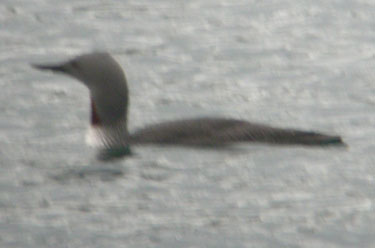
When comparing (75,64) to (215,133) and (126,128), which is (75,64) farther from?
(215,133)

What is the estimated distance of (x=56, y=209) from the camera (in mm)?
10734

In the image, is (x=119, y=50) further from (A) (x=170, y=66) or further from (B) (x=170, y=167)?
(B) (x=170, y=167)

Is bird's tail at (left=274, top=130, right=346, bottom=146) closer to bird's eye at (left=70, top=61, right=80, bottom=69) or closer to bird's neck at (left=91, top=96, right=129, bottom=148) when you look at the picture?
bird's neck at (left=91, top=96, right=129, bottom=148)

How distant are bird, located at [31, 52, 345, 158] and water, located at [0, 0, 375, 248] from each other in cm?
9

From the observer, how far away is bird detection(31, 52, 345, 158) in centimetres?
1202

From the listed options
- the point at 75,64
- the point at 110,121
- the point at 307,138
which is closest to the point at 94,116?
the point at 110,121

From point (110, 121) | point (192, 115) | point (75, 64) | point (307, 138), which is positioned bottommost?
point (192, 115)

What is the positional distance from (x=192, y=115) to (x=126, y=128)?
0.80 metres

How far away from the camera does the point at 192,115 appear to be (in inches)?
514

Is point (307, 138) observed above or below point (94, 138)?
above

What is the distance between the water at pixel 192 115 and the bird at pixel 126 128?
0.28 feet

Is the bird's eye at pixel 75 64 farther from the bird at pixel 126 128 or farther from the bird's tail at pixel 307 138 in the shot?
the bird's tail at pixel 307 138

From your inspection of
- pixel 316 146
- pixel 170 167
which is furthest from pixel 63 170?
pixel 316 146

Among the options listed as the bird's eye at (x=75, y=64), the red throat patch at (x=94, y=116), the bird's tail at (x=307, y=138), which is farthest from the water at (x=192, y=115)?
the bird's eye at (x=75, y=64)
